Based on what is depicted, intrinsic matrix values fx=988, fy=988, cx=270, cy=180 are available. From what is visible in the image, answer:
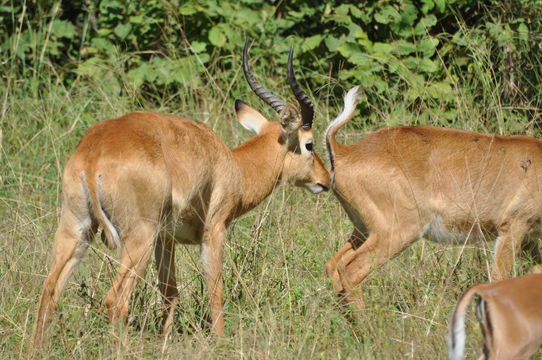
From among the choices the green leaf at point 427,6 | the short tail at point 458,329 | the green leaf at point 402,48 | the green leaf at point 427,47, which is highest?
the short tail at point 458,329

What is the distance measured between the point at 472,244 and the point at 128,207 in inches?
93.6

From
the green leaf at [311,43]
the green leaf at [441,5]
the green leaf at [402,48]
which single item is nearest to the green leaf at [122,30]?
the green leaf at [311,43]

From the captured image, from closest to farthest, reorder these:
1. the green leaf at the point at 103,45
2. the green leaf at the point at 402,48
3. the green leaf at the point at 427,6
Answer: the green leaf at the point at 402,48 < the green leaf at the point at 427,6 < the green leaf at the point at 103,45

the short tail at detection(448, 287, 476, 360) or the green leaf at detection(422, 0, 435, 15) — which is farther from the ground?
the short tail at detection(448, 287, 476, 360)

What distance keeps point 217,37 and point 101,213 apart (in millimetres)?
3972

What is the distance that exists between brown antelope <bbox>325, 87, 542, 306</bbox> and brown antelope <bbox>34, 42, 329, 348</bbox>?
1.80ft

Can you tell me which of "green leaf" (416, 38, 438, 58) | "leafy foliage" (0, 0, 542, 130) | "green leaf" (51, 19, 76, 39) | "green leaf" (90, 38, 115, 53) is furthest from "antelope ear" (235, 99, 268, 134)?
"green leaf" (51, 19, 76, 39)

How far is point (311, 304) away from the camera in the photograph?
5191mm

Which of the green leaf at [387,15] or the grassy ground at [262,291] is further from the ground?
the green leaf at [387,15]

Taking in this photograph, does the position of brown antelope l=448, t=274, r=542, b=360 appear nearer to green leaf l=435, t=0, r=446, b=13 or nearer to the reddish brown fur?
the reddish brown fur

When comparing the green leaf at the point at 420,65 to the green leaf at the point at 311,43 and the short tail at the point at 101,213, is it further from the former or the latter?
the short tail at the point at 101,213

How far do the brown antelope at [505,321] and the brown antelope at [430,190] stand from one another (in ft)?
6.53

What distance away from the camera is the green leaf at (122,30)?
8914 millimetres

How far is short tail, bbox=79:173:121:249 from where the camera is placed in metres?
4.89
